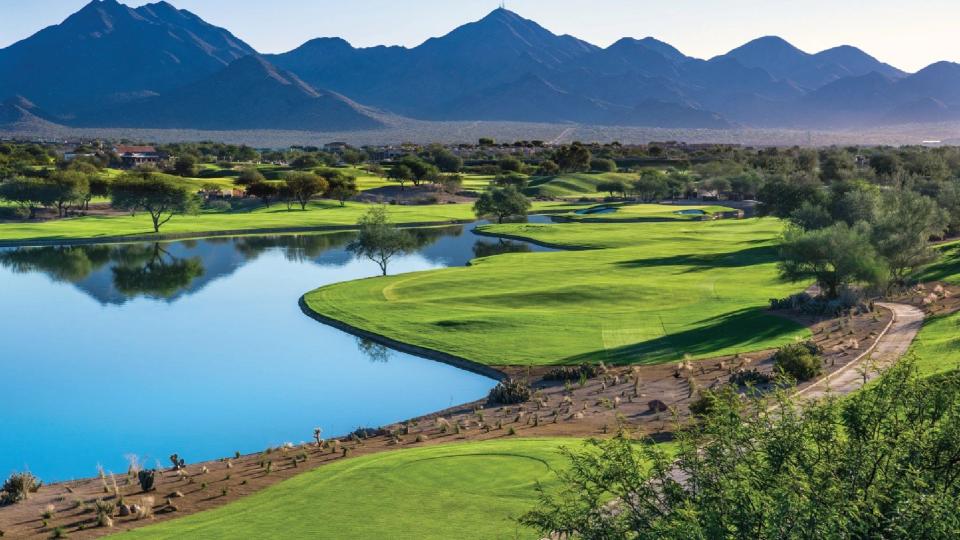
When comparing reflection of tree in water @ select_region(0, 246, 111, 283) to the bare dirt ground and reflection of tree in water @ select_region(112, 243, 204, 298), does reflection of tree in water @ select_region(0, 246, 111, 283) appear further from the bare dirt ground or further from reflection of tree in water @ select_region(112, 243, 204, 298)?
the bare dirt ground

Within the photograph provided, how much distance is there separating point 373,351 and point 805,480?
42.0 meters

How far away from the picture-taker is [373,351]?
2196 inches

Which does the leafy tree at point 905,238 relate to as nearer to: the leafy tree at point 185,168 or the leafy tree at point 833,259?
the leafy tree at point 833,259

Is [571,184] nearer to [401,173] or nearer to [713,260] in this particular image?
[401,173]

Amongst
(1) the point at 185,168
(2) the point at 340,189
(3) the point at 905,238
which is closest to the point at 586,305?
(3) the point at 905,238

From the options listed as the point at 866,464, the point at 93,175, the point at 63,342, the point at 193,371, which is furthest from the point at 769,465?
the point at 93,175

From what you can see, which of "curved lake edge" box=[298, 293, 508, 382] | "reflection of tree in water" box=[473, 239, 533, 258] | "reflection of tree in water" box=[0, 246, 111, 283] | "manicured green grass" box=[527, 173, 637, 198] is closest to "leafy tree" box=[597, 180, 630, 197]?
"manicured green grass" box=[527, 173, 637, 198]

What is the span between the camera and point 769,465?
17500 mm

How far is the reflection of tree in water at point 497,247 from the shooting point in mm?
102081

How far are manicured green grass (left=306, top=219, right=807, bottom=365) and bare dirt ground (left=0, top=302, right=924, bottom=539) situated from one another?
11.9ft

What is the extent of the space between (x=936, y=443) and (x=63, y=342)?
5565 centimetres

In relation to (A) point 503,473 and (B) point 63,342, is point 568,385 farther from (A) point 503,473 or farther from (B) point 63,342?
(B) point 63,342

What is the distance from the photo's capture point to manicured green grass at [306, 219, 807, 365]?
5225 cm

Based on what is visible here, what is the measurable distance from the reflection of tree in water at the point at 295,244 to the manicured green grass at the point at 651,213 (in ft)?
120
